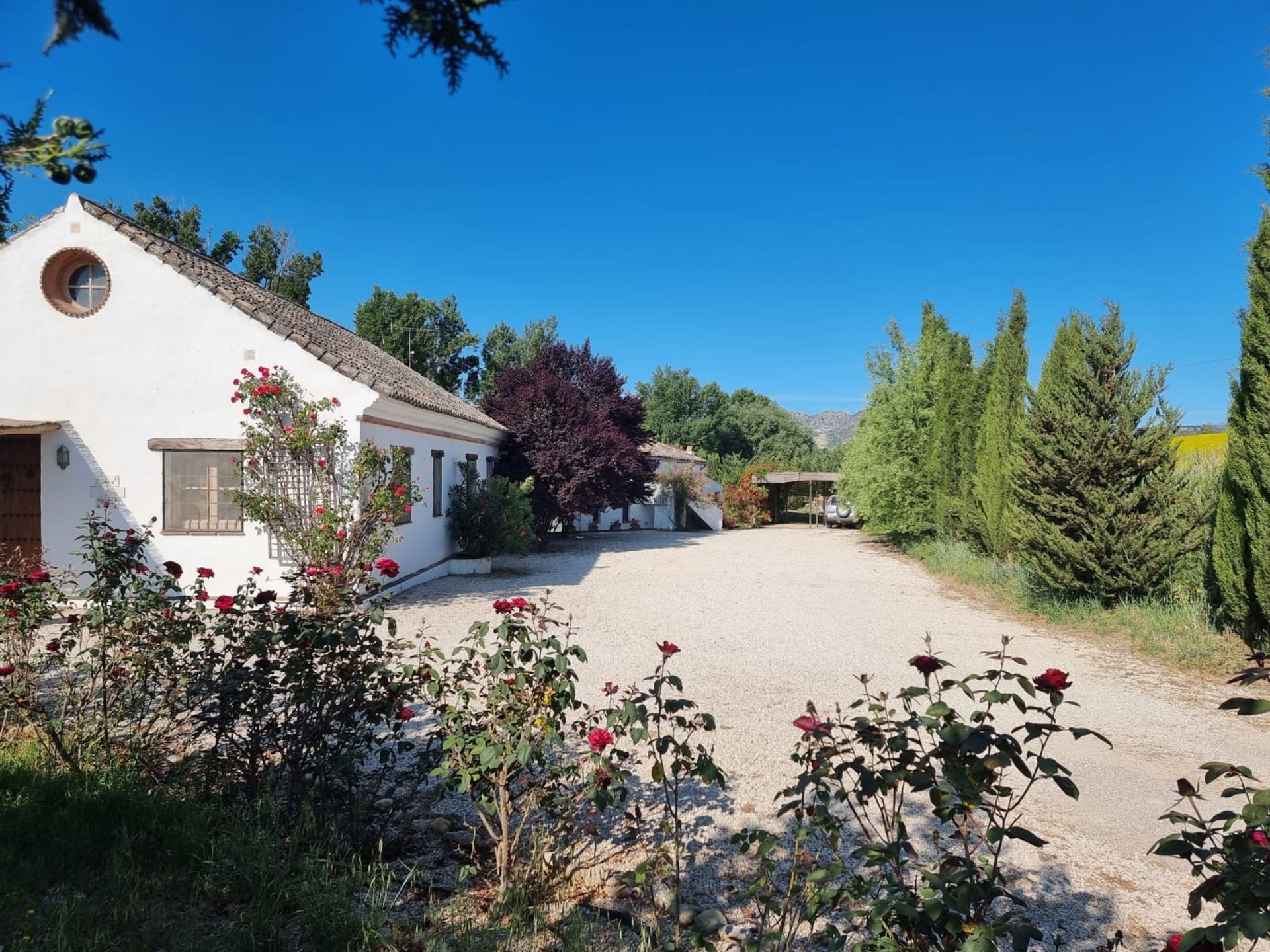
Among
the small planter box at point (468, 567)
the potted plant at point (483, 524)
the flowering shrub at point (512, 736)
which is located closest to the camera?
the flowering shrub at point (512, 736)

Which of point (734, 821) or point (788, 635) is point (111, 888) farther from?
point (788, 635)

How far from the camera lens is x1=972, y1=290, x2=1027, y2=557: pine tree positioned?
13570mm

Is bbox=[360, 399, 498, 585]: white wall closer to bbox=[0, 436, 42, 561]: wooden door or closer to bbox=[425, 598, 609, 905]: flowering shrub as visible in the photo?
bbox=[0, 436, 42, 561]: wooden door

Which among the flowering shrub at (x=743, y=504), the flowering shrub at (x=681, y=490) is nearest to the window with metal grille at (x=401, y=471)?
the flowering shrub at (x=681, y=490)

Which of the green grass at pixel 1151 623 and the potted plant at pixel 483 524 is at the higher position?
the potted plant at pixel 483 524

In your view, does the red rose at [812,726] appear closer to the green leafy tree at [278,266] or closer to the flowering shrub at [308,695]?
the flowering shrub at [308,695]

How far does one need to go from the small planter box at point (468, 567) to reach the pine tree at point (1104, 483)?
9799mm

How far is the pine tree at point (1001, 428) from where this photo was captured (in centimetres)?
1357

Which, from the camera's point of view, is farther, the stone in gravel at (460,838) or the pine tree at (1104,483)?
the pine tree at (1104,483)

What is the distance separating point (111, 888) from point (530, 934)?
163 centimetres

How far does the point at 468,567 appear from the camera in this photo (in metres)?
14.0

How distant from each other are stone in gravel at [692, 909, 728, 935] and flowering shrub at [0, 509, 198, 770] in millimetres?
2729

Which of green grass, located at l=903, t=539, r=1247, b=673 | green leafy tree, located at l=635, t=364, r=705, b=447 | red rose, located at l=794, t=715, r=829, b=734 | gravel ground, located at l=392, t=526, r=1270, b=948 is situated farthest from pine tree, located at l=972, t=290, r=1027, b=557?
green leafy tree, located at l=635, t=364, r=705, b=447

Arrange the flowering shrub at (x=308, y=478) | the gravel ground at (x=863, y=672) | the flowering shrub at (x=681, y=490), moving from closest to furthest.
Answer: the gravel ground at (x=863, y=672) < the flowering shrub at (x=308, y=478) < the flowering shrub at (x=681, y=490)
